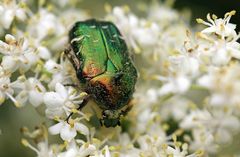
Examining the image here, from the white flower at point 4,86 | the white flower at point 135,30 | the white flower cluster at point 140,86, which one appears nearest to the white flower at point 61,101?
the white flower cluster at point 140,86

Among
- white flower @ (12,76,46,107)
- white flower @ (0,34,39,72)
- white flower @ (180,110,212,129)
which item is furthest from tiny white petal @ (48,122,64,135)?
white flower @ (180,110,212,129)

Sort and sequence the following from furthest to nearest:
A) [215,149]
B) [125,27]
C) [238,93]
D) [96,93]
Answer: [125,27] < [215,149] < [96,93] < [238,93]

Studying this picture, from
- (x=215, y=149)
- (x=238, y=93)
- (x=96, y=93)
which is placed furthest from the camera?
(x=215, y=149)

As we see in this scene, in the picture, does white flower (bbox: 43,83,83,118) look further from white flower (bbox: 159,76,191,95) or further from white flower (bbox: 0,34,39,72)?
white flower (bbox: 159,76,191,95)

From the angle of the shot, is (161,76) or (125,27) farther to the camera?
(125,27)

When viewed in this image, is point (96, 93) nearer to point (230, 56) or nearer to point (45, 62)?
point (45, 62)

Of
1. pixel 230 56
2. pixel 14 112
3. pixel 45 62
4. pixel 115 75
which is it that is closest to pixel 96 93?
pixel 115 75

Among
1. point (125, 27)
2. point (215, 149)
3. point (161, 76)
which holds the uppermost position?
point (125, 27)

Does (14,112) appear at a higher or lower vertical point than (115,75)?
lower
